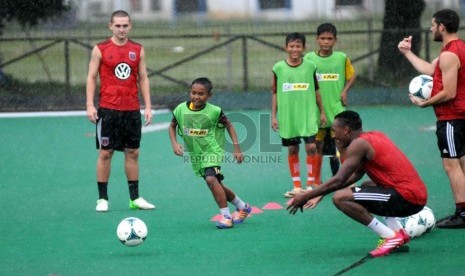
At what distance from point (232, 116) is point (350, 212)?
39.5 ft

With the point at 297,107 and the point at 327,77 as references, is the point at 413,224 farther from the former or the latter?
the point at 327,77

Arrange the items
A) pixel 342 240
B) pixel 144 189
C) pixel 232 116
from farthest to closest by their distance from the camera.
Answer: pixel 232 116
pixel 144 189
pixel 342 240

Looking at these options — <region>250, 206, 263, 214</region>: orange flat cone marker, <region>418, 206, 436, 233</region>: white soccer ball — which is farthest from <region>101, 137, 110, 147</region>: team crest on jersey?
<region>418, 206, 436, 233</region>: white soccer ball

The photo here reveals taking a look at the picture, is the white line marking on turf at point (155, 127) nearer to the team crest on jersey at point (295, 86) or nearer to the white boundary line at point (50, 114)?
the white boundary line at point (50, 114)

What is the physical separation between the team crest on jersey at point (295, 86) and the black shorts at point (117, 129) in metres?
2.01

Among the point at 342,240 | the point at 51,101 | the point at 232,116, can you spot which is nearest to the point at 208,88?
the point at 342,240

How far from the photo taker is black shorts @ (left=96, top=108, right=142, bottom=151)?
1273 centimetres

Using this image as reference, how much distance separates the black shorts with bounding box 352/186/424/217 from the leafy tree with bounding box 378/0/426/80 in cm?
1673

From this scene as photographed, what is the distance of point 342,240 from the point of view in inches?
418

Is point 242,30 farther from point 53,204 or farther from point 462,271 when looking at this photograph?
point 462,271

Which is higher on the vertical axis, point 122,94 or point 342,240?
point 122,94

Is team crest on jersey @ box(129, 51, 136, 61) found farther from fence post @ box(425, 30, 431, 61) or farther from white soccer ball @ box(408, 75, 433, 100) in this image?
fence post @ box(425, 30, 431, 61)

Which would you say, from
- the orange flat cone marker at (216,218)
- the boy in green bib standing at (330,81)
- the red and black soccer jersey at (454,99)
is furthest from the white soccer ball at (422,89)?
the boy in green bib standing at (330,81)

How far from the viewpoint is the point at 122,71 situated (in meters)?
12.8
